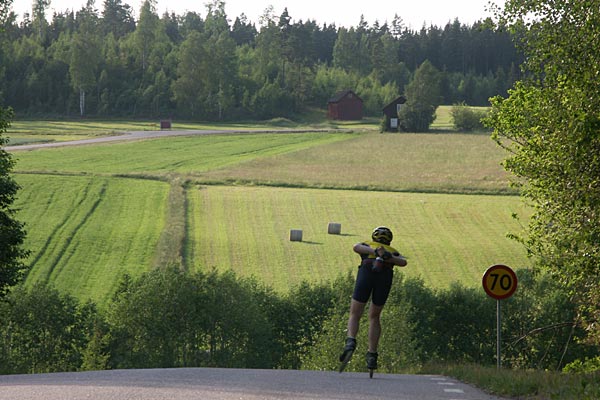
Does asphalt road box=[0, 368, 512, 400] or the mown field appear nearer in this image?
asphalt road box=[0, 368, 512, 400]

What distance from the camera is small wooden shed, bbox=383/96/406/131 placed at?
371 ft

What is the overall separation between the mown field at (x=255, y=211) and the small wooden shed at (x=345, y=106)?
58.1 meters

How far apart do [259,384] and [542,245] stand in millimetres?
10579

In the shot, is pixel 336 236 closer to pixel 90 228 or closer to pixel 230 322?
pixel 230 322

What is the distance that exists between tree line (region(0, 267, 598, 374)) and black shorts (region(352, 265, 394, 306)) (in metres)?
21.5

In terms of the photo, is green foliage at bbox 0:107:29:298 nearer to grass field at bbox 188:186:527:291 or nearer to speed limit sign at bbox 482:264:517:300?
grass field at bbox 188:186:527:291

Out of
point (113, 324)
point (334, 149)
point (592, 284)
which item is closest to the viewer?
point (592, 284)

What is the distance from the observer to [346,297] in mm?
36531

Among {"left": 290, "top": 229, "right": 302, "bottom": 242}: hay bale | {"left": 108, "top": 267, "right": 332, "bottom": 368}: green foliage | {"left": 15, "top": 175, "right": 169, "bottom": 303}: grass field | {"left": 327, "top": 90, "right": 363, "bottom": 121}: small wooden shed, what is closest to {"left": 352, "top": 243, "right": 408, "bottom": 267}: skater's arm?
{"left": 108, "top": 267, "right": 332, "bottom": 368}: green foliage

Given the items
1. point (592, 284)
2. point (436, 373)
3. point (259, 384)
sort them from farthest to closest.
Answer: point (592, 284) → point (436, 373) → point (259, 384)

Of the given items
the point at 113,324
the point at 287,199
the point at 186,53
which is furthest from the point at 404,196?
the point at 186,53

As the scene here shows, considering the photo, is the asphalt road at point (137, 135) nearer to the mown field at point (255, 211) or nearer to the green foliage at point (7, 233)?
the mown field at point (255, 211)

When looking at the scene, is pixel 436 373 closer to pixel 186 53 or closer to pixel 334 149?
pixel 334 149

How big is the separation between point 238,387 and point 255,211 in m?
42.9
